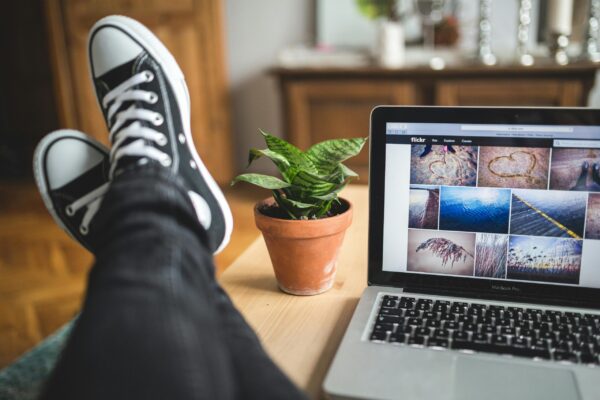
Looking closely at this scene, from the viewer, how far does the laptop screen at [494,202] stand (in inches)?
19.9

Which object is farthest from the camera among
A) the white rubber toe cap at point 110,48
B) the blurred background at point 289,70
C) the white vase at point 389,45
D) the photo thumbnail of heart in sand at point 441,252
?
the white vase at point 389,45

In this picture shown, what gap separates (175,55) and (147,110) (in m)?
1.73

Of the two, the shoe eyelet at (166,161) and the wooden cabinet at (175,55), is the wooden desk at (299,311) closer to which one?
the shoe eyelet at (166,161)

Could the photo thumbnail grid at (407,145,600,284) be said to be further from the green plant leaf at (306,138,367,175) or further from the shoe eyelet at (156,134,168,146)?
the shoe eyelet at (156,134,168,146)

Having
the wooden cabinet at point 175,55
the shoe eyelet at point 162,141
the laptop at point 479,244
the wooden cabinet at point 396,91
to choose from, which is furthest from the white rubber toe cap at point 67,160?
the wooden cabinet at point 175,55

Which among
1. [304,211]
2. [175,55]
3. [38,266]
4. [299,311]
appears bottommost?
[38,266]

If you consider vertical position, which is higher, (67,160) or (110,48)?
(110,48)

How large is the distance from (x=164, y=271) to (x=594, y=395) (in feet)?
1.09

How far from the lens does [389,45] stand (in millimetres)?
1984

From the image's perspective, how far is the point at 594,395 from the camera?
15.3 inches

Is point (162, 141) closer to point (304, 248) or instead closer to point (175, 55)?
point (304, 248)

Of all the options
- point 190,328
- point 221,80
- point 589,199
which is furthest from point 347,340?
point 221,80

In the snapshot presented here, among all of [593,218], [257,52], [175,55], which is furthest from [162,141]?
[257,52]

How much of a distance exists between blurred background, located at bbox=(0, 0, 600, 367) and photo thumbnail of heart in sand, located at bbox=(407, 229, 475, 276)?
3.66 feet
